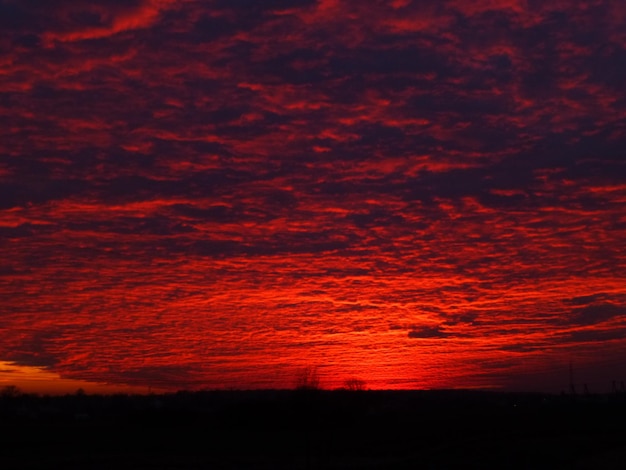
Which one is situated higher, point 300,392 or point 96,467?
point 300,392

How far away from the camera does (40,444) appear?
75125 mm

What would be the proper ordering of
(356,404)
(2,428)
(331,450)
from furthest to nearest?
1. (356,404)
2. (2,428)
3. (331,450)

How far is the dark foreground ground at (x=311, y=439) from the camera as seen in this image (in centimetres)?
5506

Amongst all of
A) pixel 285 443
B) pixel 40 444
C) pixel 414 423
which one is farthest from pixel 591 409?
pixel 40 444

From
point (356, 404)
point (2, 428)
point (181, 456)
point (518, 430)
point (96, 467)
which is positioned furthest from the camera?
point (356, 404)

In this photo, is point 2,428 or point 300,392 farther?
point 2,428

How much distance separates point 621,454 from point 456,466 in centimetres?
1007

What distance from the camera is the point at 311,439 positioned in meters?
84.8

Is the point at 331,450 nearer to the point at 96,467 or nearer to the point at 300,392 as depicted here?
the point at 300,392

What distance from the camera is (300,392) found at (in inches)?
2746

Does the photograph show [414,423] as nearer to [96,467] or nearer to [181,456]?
[181,456]

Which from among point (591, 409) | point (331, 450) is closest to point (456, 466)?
point (331, 450)

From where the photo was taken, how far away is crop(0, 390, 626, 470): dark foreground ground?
55.1 metres

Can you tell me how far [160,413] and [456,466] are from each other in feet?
253
